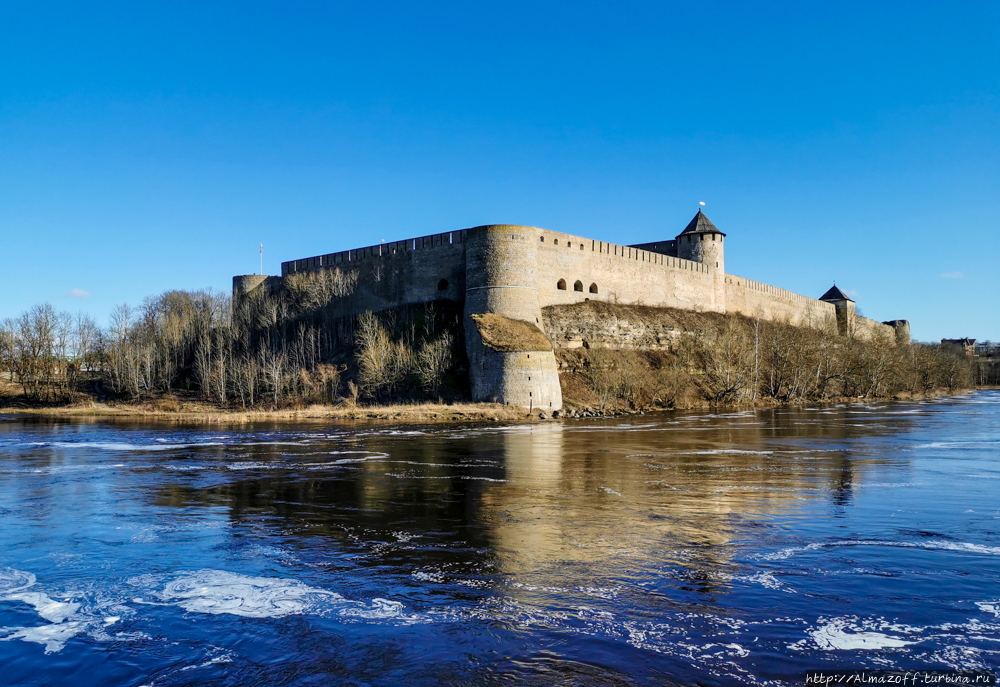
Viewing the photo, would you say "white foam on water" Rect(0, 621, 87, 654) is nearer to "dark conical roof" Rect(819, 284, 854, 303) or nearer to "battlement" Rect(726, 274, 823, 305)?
"battlement" Rect(726, 274, 823, 305)

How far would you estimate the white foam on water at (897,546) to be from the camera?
717 centimetres

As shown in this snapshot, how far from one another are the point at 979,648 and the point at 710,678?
6.67ft

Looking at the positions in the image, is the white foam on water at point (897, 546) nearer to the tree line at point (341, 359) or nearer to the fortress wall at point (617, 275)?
the tree line at point (341, 359)

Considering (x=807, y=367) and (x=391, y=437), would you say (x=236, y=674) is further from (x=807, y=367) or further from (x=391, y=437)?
(x=807, y=367)

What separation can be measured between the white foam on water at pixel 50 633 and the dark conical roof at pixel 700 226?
4249cm

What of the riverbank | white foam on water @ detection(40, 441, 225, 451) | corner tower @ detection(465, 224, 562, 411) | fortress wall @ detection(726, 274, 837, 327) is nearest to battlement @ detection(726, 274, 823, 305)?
fortress wall @ detection(726, 274, 837, 327)

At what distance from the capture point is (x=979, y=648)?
478cm

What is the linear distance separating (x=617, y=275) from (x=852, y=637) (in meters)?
33.9

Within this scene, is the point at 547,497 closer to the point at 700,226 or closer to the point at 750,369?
the point at 750,369

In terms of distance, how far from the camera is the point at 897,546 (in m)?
7.55

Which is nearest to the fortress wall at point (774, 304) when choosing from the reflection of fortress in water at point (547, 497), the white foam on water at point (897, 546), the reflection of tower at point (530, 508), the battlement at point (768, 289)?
the battlement at point (768, 289)

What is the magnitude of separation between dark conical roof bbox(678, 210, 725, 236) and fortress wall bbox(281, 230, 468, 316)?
678 inches

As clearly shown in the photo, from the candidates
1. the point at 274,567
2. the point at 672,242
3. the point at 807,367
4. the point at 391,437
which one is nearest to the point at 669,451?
the point at 391,437

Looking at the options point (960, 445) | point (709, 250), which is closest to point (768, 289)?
point (709, 250)
